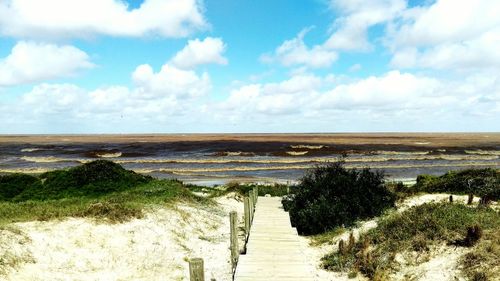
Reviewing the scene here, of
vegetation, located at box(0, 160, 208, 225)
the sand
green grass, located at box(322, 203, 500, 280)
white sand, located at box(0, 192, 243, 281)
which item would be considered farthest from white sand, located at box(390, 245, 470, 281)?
vegetation, located at box(0, 160, 208, 225)

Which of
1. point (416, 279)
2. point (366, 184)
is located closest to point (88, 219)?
point (416, 279)

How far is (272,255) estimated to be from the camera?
13.7 m

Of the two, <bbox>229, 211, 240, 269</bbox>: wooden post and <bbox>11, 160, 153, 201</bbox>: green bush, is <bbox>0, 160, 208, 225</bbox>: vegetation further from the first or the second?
<bbox>229, 211, 240, 269</bbox>: wooden post

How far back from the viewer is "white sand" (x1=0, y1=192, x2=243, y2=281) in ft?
42.5

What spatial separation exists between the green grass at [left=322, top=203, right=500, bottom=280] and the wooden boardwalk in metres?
1.92

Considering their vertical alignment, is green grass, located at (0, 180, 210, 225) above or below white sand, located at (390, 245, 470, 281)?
above

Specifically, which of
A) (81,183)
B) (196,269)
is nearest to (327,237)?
(196,269)

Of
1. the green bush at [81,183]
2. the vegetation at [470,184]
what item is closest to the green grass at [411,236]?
the vegetation at [470,184]

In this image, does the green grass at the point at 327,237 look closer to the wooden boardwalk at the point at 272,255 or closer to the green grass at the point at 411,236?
the wooden boardwalk at the point at 272,255

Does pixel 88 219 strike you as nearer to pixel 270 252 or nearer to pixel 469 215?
pixel 270 252

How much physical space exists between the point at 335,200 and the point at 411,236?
20.8ft

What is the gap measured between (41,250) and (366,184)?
1551 cm

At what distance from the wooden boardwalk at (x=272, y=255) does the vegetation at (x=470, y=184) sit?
411 inches

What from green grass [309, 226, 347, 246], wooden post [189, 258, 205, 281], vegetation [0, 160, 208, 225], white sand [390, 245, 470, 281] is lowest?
green grass [309, 226, 347, 246]
